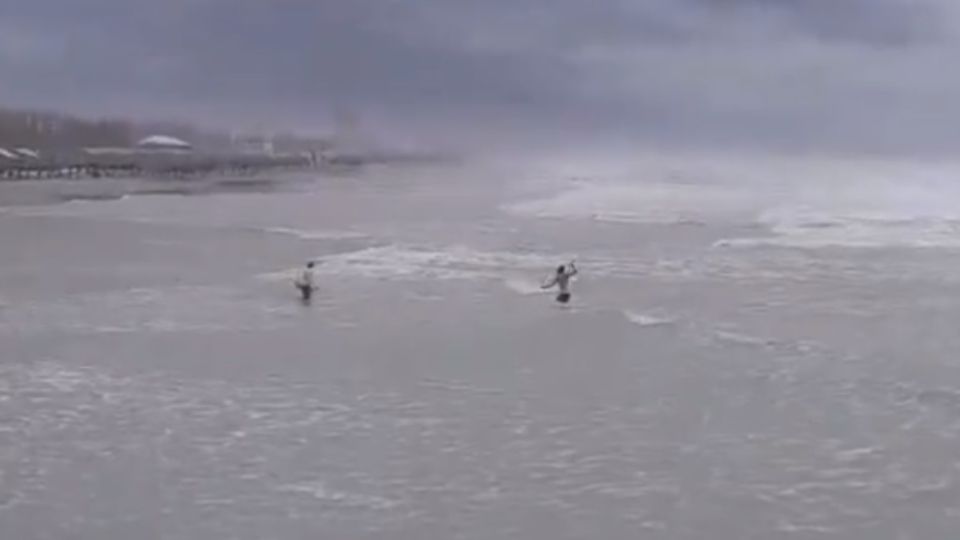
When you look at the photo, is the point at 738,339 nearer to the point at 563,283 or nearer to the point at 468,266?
the point at 563,283

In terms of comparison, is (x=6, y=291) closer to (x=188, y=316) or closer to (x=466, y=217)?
(x=188, y=316)

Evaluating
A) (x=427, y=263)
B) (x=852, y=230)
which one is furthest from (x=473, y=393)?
(x=852, y=230)

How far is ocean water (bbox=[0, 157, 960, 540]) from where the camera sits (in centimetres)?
1355

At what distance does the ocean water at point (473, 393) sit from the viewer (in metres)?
13.6

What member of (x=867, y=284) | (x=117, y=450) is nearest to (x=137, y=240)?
(x=867, y=284)

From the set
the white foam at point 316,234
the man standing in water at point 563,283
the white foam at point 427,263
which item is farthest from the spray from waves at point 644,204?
the man standing in water at point 563,283

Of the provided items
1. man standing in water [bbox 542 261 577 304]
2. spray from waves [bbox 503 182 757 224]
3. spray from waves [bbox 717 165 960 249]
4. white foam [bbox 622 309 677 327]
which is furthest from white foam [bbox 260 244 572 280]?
spray from waves [bbox 503 182 757 224]

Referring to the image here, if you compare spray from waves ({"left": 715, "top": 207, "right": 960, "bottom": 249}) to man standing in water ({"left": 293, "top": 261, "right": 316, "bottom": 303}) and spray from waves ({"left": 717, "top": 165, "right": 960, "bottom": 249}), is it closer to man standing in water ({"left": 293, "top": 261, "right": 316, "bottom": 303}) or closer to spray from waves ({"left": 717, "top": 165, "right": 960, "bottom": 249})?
spray from waves ({"left": 717, "top": 165, "right": 960, "bottom": 249})

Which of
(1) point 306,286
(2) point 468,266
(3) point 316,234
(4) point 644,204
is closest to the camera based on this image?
(1) point 306,286

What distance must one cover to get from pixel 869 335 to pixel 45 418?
14.3 metres

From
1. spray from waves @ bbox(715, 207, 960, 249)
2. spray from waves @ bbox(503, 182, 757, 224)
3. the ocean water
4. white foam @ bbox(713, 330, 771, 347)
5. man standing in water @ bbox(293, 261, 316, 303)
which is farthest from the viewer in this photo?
spray from waves @ bbox(503, 182, 757, 224)

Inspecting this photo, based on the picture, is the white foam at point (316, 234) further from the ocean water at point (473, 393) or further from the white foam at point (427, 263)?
the white foam at point (427, 263)

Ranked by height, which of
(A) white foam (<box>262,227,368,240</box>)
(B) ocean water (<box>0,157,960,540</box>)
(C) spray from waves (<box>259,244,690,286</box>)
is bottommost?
(B) ocean water (<box>0,157,960,540</box>)

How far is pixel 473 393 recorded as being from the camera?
62.2 feet
